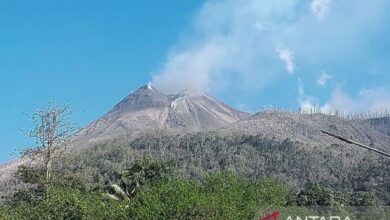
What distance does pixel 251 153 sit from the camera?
161 m

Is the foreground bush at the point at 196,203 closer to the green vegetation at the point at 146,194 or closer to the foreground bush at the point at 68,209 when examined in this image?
the green vegetation at the point at 146,194

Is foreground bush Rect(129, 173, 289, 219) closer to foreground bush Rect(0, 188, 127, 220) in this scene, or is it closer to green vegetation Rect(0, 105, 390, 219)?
green vegetation Rect(0, 105, 390, 219)

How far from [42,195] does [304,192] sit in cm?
2603

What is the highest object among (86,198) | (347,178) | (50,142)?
(347,178)

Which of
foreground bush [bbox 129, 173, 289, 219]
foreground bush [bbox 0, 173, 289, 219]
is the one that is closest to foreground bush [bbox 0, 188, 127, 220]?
foreground bush [bbox 0, 173, 289, 219]

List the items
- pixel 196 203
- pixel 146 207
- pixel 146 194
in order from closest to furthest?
pixel 196 203, pixel 146 207, pixel 146 194

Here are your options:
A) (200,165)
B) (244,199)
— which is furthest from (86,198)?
(200,165)

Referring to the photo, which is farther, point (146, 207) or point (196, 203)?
point (146, 207)

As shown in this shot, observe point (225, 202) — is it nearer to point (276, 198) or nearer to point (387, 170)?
point (276, 198)

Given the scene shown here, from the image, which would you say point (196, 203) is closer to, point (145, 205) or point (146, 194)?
point (145, 205)

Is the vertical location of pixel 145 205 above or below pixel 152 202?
below

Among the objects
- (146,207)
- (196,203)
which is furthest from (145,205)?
(196,203)

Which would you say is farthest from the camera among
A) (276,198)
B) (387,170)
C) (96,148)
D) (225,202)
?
(96,148)

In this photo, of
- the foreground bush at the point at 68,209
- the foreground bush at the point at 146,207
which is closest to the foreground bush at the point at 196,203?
the foreground bush at the point at 146,207
